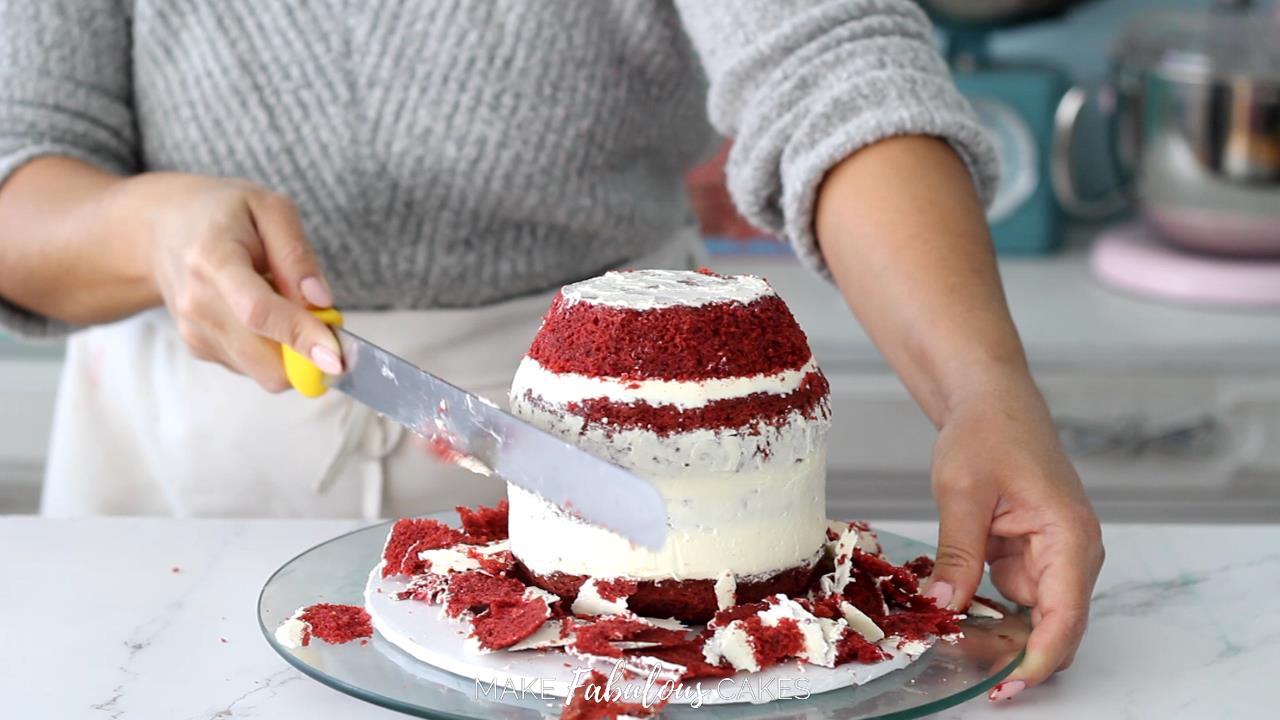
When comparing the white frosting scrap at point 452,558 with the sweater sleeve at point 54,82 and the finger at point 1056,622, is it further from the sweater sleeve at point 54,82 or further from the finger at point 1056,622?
the sweater sleeve at point 54,82

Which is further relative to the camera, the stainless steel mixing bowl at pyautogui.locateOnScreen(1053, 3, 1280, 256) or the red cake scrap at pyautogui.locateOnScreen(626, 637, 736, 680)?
the stainless steel mixing bowl at pyautogui.locateOnScreen(1053, 3, 1280, 256)

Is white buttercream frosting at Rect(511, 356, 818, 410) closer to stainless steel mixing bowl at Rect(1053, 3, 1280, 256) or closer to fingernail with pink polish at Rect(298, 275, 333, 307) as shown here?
fingernail with pink polish at Rect(298, 275, 333, 307)

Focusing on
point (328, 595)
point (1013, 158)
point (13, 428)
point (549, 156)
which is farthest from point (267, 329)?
point (1013, 158)

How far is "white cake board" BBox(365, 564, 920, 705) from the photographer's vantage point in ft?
2.30

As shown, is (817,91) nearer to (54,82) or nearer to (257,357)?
(257,357)

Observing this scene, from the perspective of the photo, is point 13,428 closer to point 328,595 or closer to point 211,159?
point 211,159

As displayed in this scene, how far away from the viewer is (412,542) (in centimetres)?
88

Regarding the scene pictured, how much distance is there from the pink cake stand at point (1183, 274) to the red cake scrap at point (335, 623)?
1.42m

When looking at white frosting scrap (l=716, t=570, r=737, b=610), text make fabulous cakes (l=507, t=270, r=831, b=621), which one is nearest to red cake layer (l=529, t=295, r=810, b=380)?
text make fabulous cakes (l=507, t=270, r=831, b=621)

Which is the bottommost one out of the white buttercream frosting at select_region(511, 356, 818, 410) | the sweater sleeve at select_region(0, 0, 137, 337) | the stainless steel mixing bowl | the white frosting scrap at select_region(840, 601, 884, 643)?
the stainless steel mixing bowl

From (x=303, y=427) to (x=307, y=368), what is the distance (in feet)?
1.22

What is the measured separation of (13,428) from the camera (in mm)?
1951

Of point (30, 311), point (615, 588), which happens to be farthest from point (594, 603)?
point (30, 311)

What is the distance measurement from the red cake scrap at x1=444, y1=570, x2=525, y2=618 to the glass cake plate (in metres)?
0.04
